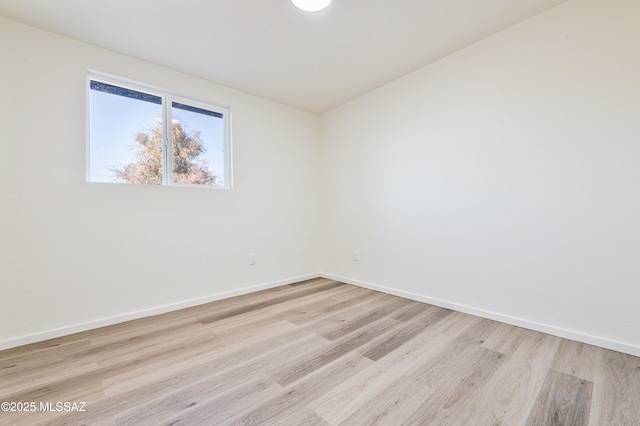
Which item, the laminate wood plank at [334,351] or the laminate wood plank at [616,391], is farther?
the laminate wood plank at [334,351]

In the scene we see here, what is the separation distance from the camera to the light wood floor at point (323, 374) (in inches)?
49.1

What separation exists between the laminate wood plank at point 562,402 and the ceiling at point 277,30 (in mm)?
2461

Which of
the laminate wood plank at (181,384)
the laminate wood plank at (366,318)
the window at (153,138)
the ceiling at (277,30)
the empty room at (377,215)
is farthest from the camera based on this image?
the window at (153,138)

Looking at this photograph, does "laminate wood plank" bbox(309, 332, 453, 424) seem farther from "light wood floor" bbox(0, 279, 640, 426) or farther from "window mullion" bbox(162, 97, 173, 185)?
"window mullion" bbox(162, 97, 173, 185)

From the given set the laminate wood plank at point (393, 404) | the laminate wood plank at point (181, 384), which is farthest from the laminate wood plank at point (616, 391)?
the laminate wood plank at point (181, 384)

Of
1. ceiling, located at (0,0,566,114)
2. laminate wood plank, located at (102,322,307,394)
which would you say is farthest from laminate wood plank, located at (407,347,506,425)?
ceiling, located at (0,0,566,114)

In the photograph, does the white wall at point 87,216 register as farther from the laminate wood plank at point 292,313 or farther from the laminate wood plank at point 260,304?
the laminate wood plank at point 292,313

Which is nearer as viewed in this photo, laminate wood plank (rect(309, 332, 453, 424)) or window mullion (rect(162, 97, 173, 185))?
laminate wood plank (rect(309, 332, 453, 424))

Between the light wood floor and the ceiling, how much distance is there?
7.89 feet

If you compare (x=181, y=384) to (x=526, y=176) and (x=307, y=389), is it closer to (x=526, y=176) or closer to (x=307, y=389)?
(x=307, y=389)

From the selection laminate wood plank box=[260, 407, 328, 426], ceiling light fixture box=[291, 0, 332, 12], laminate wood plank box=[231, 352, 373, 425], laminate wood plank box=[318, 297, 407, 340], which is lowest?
laminate wood plank box=[318, 297, 407, 340]

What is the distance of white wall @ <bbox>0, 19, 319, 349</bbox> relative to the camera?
196cm

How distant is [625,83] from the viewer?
1.72m

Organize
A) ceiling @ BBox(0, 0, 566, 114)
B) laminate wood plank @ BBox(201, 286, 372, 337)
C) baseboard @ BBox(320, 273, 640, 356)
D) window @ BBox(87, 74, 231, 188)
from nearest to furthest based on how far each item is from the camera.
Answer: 1. baseboard @ BBox(320, 273, 640, 356)
2. ceiling @ BBox(0, 0, 566, 114)
3. laminate wood plank @ BBox(201, 286, 372, 337)
4. window @ BBox(87, 74, 231, 188)
